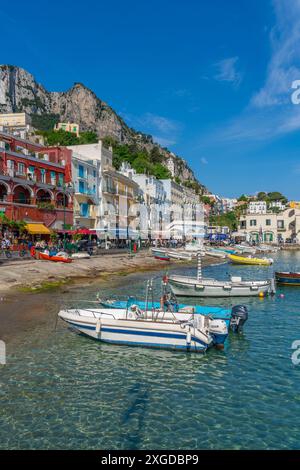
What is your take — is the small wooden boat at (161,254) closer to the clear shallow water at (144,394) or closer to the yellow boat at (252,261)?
the yellow boat at (252,261)

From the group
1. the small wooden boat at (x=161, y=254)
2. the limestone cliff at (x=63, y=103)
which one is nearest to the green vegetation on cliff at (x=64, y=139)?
the small wooden boat at (x=161, y=254)

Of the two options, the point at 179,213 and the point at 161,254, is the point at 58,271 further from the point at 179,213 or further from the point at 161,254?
the point at 179,213

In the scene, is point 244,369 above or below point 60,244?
below

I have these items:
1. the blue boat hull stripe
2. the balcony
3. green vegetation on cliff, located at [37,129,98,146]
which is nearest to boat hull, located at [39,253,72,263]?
the blue boat hull stripe

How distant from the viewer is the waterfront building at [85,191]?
189 ft

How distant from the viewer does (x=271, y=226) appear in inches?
4609

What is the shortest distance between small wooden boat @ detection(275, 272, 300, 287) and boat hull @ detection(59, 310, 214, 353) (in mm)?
21751

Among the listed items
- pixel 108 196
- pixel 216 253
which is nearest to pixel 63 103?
pixel 108 196

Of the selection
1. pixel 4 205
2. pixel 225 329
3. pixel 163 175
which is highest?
pixel 163 175

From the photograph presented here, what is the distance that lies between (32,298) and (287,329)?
1624 cm

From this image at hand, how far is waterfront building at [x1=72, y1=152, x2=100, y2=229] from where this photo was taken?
57.7 meters
